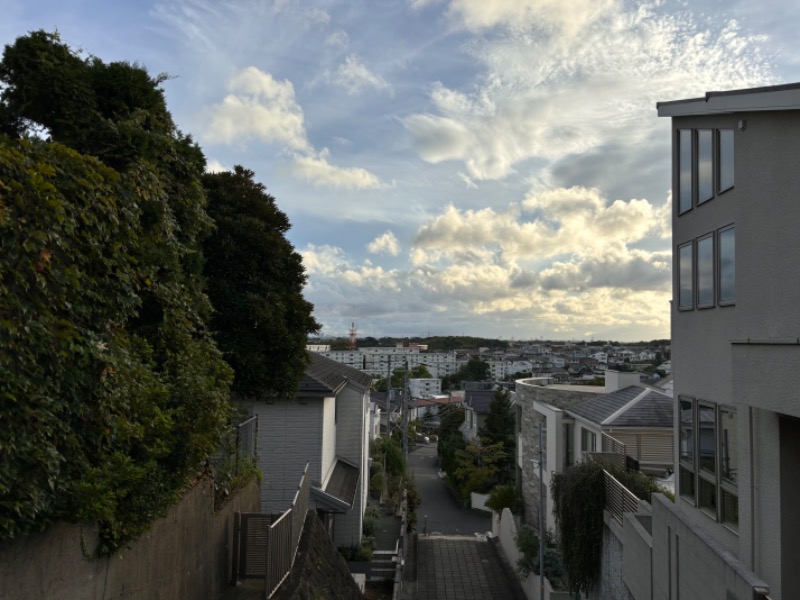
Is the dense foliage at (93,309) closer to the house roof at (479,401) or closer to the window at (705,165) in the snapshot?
the window at (705,165)

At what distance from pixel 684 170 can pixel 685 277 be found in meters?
2.06

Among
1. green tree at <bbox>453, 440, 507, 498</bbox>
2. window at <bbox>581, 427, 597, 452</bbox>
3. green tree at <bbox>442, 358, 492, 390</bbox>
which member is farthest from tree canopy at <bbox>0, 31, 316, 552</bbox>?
green tree at <bbox>442, 358, 492, 390</bbox>

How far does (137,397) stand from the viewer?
6680 mm

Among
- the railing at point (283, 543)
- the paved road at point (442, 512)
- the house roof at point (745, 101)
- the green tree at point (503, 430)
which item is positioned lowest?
the paved road at point (442, 512)

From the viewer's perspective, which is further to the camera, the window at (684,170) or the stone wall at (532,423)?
the stone wall at (532,423)

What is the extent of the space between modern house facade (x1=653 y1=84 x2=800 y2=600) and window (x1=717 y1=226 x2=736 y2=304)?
3cm

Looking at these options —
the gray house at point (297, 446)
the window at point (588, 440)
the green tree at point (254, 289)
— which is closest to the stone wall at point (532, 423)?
the window at point (588, 440)

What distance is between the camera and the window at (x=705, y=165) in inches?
419

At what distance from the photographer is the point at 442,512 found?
143 feet

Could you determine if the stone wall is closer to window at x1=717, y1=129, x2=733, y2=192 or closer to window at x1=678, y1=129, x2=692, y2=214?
window at x1=678, y1=129, x2=692, y2=214

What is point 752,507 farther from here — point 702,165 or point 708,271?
point 702,165

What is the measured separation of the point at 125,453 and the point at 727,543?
8.79 metres

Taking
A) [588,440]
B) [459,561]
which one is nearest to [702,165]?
[588,440]

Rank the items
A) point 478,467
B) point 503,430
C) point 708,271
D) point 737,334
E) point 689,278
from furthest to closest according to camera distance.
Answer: point 503,430, point 478,467, point 689,278, point 708,271, point 737,334
